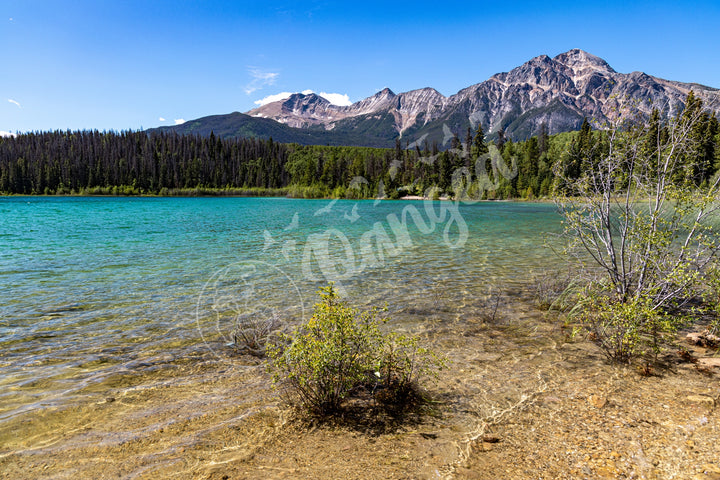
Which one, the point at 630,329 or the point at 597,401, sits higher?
the point at 630,329

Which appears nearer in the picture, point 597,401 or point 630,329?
point 597,401

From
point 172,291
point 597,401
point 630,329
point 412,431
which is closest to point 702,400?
point 630,329

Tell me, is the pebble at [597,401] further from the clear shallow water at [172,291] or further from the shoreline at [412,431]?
the clear shallow water at [172,291]

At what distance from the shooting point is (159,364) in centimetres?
806

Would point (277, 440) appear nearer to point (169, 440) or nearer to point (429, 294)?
point (169, 440)

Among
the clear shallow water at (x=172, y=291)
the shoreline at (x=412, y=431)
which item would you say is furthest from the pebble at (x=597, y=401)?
the clear shallow water at (x=172, y=291)

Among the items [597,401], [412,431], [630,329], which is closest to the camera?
[412,431]

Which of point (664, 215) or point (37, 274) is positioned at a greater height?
point (664, 215)

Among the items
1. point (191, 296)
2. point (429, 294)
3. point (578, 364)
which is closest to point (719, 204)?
point (578, 364)

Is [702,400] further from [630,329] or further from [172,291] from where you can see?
[172,291]

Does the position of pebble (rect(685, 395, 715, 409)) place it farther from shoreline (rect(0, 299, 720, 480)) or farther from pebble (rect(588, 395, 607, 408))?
pebble (rect(588, 395, 607, 408))

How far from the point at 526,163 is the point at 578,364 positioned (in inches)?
6754

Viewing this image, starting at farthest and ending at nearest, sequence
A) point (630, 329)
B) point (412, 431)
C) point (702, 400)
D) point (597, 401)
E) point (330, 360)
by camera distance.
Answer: point (630, 329) < point (597, 401) < point (702, 400) < point (330, 360) < point (412, 431)

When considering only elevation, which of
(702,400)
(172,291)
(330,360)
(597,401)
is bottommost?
(172,291)
